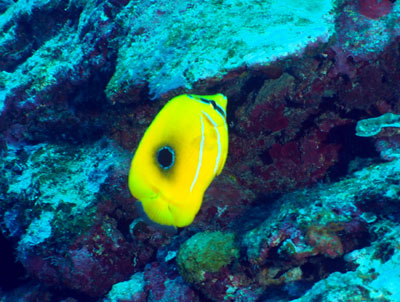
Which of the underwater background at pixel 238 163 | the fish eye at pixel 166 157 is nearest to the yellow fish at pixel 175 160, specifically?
the fish eye at pixel 166 157

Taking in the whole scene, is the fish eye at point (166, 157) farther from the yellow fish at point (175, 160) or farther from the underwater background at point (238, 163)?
the underwater background at point (238, 163)

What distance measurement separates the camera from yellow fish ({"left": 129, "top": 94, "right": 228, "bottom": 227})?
1402 millimetres

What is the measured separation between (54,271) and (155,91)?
220cm

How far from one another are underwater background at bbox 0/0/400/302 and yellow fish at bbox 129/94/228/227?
44.1 inches

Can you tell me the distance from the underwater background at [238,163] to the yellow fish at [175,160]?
44.1 inches

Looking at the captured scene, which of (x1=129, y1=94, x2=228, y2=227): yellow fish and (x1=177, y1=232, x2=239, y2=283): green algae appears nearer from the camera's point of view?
(x1=129, y1=94, x2=228, y2=227): yellow fish

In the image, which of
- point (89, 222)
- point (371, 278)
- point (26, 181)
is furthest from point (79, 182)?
point (371, 278)

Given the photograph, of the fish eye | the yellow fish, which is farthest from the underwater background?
the fish eye

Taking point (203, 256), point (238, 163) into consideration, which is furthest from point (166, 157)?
point (238, 163)

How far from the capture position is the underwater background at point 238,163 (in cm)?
231

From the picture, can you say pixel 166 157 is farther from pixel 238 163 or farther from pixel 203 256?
pixel 238 163

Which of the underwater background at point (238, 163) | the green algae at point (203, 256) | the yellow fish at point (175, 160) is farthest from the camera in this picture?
the green algae at point (203, 256)

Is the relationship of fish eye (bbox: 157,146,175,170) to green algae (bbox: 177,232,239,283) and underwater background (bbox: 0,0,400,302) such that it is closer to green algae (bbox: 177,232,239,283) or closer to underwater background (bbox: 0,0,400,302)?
underwater background (bbox: 0,0,400,302)

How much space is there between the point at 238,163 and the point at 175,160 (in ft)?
5.72
